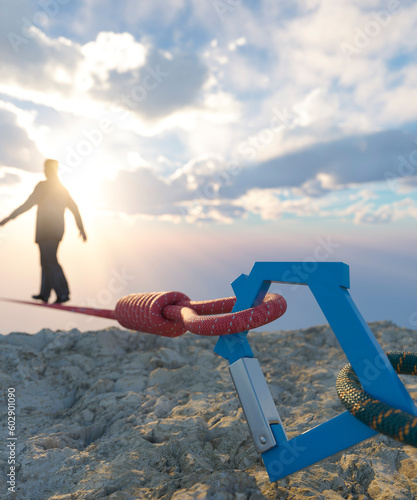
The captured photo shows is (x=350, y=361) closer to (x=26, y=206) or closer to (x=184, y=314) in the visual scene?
(x=184, y=314)

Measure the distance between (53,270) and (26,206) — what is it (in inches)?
34.9

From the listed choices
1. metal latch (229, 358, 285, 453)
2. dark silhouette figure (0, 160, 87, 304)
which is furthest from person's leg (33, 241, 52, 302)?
metal latch (229, 358, 285, 453)

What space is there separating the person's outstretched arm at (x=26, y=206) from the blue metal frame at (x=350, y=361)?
388 centimetres

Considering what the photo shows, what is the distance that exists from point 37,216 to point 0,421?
2786 millimetres

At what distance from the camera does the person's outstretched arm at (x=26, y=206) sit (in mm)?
4312

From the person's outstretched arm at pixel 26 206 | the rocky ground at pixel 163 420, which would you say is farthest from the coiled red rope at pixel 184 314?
the person's outstretched arm at pixel 26 206

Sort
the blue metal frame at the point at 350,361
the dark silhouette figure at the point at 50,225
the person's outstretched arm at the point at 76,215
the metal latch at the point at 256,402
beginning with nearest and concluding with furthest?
the blue metal frame at the point at 350,361
the metal latch at the point at 256,402
the dark silhouette figure at the point at 50,225
the person's outstretched arm at the point at 76,215

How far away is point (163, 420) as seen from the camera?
2207 mm

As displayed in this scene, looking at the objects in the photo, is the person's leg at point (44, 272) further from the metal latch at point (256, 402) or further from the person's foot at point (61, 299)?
the metal latch at point (256, 402)

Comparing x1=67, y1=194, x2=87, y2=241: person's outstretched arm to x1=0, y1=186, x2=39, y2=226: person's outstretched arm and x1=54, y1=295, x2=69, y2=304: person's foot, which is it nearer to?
x1=0, y1=186, x2=39, y2=226: person's outstretched arm

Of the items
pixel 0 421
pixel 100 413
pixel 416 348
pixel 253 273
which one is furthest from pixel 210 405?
pixel 416 348

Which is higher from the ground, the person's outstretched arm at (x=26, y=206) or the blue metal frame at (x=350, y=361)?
the person's outstretched arm at (x=26, y=206)

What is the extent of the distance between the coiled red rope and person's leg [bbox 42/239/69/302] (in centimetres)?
145

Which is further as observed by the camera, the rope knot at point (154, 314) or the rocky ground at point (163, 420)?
the rope knot at point (154, 314)
